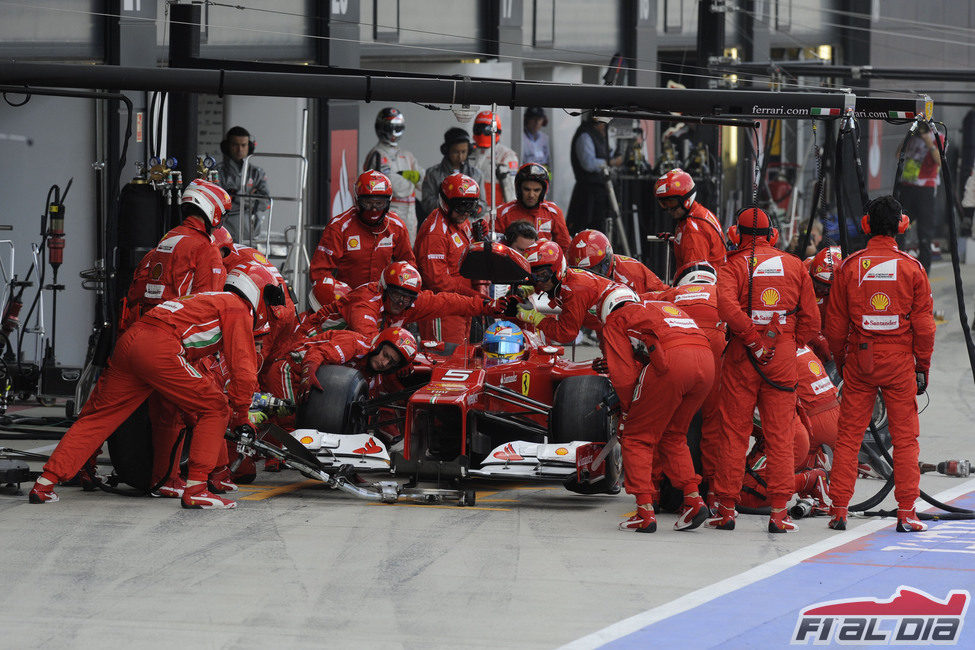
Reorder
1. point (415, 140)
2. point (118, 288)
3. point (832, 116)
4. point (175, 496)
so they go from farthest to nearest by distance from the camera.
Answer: point (415, 140), point (118, 288), point (832, 116), point (175, 496)

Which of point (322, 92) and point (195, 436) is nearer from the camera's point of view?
point (195, 436)

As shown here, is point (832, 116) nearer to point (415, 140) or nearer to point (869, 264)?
point (869, 264)

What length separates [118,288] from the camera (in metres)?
11.5

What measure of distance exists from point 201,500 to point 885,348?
168 inches

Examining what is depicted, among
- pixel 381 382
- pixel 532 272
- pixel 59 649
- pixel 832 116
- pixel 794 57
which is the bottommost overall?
pixel 59 649

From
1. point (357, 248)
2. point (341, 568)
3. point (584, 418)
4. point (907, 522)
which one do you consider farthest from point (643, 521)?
point (357, 248)

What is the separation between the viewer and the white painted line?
258 inches

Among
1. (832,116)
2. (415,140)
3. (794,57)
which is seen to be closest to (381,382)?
(832,116)

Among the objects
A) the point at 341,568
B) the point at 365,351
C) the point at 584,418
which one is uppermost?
the point at 365,351

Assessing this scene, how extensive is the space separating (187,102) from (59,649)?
8525mm

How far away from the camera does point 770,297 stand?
899 cm

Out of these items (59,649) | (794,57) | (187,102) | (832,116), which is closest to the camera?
(59,649)

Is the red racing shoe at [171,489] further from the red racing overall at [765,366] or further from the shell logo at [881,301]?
the shell logo at [881,301]

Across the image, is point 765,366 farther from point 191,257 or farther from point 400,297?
point 191,257
